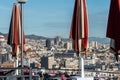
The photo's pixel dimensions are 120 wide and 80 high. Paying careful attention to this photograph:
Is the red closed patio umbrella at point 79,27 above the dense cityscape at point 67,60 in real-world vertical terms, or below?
above

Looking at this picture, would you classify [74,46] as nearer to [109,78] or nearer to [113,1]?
[113,1]

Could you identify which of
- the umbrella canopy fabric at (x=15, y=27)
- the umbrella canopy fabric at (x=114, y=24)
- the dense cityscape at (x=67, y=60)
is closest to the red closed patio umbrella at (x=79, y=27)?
the dense cityscape at (x=67, y=60)

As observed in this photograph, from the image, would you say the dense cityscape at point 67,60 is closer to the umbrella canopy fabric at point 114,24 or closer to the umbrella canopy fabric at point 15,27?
the umbrella canopy fabric at point 15,27

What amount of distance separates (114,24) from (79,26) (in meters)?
1.84

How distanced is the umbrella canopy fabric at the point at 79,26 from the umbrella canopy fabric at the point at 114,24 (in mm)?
1676

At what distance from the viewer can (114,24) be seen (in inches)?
302

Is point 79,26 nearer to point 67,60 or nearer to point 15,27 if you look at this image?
point 15,27

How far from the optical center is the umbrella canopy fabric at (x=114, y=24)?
299 inches

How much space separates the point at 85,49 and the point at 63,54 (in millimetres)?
87236

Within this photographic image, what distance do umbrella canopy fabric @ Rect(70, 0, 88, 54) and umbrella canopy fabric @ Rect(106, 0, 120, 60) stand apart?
1.68 m

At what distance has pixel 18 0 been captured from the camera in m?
12.6

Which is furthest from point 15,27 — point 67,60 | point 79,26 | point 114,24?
point 67,60

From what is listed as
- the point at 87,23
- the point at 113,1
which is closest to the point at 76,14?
the point at 87,23

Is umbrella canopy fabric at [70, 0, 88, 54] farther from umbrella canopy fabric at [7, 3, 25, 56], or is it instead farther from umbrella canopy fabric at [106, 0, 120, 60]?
umbrella canopy fabric at [7, 3, 25, 56]
